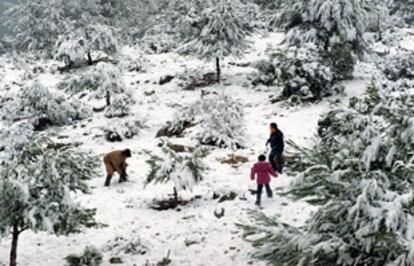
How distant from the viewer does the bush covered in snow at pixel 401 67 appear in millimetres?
22375

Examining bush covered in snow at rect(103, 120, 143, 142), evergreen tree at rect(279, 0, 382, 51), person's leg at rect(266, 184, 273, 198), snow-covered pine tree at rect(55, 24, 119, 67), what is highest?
evergreen tree at rect(279, 0, 382, 51)

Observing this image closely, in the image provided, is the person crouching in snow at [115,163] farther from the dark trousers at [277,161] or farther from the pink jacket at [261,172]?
the pink jacket at [261,172]

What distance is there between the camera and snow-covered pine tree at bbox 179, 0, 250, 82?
25281 millimetres

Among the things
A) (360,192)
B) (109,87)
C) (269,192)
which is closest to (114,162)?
(269,192)

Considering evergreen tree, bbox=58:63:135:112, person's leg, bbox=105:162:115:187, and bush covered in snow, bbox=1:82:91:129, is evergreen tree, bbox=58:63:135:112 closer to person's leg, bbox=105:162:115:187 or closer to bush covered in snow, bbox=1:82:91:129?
bush covered in snow, bbox=1:82:91:129

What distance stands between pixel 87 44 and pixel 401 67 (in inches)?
661

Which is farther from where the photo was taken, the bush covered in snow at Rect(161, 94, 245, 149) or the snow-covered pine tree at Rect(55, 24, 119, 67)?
the snow-covered pine tree at Rect(55, 24, 119, 67)

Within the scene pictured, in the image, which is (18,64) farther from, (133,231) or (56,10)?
(133,231)

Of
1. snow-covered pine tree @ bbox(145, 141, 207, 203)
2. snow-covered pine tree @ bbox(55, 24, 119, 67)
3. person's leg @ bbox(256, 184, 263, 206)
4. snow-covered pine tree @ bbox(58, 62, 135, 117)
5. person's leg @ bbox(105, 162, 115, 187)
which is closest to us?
person's leg @ bbox(256, 184, 263, 206)

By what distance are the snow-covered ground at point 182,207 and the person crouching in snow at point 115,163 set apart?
0.35m

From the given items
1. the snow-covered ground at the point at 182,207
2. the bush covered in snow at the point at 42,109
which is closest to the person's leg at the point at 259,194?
the snow-covered ground at the point at 182,207

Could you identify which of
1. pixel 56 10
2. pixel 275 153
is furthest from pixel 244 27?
pixel 56 10

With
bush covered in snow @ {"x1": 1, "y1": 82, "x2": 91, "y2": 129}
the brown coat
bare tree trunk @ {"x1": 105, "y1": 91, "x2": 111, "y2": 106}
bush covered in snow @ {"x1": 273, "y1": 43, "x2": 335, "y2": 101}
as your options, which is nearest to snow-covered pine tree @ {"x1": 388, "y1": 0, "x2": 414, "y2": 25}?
bush covered in snow @ {"x1": 273, "y1": 43, "x2": 335, "y2": 101}

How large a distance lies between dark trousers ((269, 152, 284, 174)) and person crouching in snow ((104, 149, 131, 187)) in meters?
4.05
